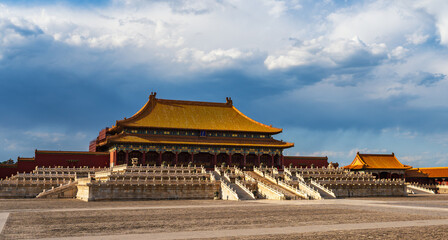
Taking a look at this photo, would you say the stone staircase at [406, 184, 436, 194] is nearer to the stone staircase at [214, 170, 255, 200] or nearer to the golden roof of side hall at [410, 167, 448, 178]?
the golden roof of side hall at [410, 167, 448, 178]

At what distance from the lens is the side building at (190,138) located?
222 feet

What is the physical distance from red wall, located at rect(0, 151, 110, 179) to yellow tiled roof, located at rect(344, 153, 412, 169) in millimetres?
45917

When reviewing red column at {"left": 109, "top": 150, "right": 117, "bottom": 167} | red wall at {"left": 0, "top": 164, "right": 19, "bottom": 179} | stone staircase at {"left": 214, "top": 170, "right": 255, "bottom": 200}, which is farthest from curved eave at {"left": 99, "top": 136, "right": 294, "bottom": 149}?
stone staircase at {"left": 214, "top": 170, "right": 255, "bottom": 200}

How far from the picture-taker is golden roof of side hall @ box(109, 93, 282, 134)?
71.1 m

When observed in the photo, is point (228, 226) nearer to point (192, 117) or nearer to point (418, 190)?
point (418, 190)

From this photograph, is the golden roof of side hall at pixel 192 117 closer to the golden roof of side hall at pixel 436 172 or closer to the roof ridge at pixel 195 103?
the roof ridge at pixel 195 103

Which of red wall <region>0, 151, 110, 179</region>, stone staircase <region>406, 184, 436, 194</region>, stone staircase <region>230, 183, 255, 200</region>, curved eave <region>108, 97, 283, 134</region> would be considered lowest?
stone staircase <region>406, 184, 436, 194</region>

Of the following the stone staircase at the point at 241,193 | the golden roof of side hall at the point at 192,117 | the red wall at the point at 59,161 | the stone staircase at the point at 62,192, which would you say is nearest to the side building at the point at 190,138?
the golden roof of side hall at the point at 192,117

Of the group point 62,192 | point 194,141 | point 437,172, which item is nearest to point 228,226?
point 62,192

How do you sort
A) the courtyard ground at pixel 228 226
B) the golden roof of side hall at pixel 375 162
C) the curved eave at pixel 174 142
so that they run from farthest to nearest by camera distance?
the golden roof of side hall at pixel 375 162 → the curved eave at pixel 174 142 → the courtyard ground at pixel 228 226

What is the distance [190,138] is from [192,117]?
5.56 m

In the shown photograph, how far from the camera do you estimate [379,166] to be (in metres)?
81.1

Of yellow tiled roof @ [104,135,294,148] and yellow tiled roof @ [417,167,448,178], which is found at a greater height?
yellow tiled roof @ [104,135,294,148]

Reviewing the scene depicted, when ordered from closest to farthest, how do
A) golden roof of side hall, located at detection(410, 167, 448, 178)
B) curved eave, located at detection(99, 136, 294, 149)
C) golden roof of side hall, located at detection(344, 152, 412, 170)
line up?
curved eave, located at detection(99, 136, 294, 149) → golden roof of side hall, located at detection(410, 167, 448, 178) → golden roof of side hall, located at detection(344, 152, 412, 170)
